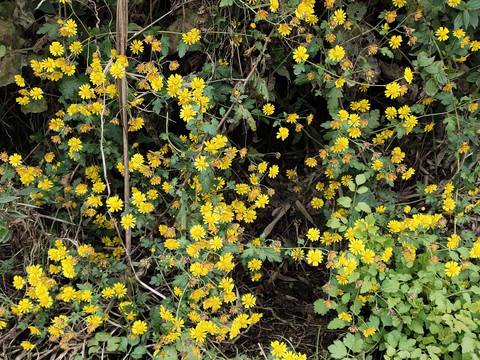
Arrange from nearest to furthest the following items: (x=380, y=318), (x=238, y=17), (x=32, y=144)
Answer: (x=380, y=318)
(x=238, y=17)
(x=32, y=144)

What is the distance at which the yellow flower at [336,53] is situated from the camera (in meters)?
1.98

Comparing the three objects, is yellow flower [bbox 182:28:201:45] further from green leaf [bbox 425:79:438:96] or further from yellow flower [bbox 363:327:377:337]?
yellow flower [bbox 363:327:377:337]

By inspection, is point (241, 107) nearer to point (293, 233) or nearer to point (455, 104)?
point (293, 233)

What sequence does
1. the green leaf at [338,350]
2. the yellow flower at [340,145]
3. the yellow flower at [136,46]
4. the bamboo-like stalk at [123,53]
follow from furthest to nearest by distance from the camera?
the yellow flower at [340,145] < the yellow flower at [136,46] < the green leaf at [338,350] < the bamboo-like stalk at [123,53]

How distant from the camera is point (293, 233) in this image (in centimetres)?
254

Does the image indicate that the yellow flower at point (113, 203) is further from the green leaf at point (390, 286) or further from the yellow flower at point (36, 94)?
the green leaf at point (390, 286)

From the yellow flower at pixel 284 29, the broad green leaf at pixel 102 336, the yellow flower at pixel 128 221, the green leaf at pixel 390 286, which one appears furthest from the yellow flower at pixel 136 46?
the green leaf at pixel 390 286

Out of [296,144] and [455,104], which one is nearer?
[455,104]

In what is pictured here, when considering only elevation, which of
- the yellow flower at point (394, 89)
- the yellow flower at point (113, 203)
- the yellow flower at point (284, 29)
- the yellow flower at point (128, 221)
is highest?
the yellow flower at point (284, 29)

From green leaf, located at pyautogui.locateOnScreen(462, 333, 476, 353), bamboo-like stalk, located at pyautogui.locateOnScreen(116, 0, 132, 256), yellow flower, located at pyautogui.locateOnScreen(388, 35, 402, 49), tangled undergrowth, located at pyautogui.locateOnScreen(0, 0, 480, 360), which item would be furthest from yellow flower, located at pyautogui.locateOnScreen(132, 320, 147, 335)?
yellow flower, located at pyautogui.locateOnScreen(388, 35, 402, 49)

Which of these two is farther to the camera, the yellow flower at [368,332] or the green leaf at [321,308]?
the green leaf at [321,308]

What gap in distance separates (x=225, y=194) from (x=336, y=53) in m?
0.86

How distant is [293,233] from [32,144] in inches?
59.0

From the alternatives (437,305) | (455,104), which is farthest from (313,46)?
(437,305)
